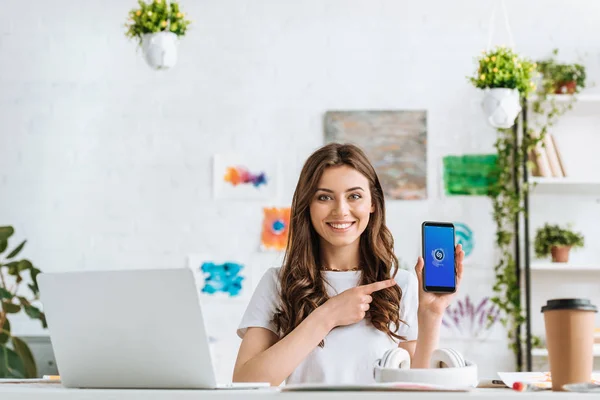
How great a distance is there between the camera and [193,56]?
3.90 metres

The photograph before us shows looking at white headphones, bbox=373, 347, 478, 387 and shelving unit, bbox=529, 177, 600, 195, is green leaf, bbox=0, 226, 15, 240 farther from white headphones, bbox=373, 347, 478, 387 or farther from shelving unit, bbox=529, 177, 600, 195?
white headphones, bbox=373, 347, 478, 387

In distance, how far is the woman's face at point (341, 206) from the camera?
190 centimetres

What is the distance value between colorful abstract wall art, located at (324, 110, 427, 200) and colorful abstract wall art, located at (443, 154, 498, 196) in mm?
117

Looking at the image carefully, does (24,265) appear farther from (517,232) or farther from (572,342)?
(572,342)

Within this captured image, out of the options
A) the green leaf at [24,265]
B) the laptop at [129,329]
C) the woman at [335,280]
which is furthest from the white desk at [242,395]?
the green leaf at [24,265]

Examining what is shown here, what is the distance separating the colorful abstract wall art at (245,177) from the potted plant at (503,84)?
1.05m

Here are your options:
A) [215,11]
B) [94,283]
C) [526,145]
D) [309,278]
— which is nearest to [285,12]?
[215,11]

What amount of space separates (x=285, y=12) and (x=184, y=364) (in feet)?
9.85

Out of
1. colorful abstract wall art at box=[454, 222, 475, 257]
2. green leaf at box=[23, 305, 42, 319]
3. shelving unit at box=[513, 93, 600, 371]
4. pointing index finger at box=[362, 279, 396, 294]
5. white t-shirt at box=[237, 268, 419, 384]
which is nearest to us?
pointing index finger at box=[362, 279, 396, 294]

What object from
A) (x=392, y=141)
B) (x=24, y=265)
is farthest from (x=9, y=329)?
(x=392, y=141)

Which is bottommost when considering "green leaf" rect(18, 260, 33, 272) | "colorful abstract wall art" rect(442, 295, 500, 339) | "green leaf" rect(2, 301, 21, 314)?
"colorful abstract wall art" rect(442, 295, 500, 339)

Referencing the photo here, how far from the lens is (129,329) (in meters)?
1.15

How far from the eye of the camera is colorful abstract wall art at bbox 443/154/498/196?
374 centimetres

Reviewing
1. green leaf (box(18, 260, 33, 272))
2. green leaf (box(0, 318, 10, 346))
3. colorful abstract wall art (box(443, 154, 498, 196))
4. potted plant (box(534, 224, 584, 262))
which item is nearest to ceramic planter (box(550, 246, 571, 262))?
potted plant (box(534, 224, 584, 262))
